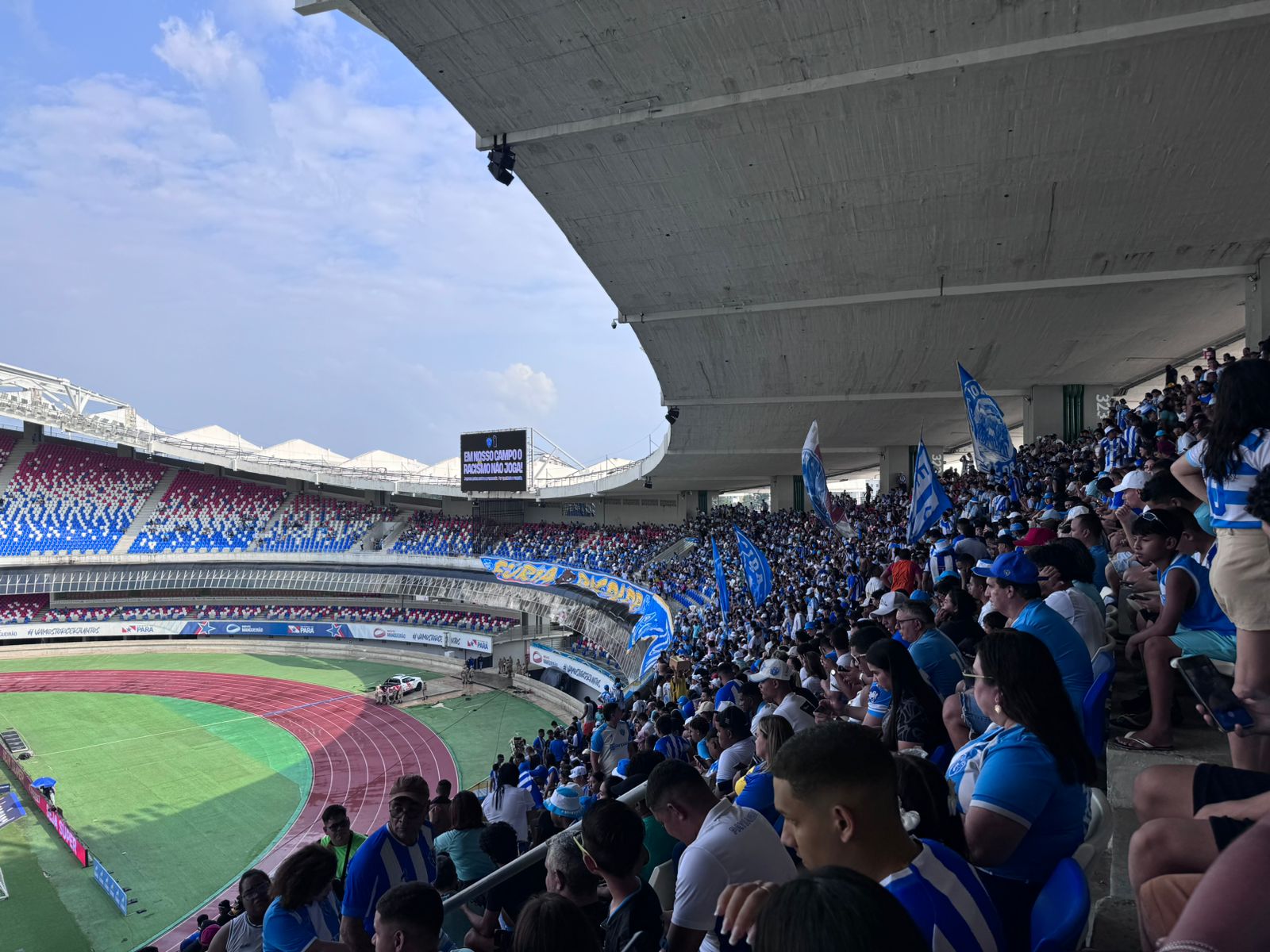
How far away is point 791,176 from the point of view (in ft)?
32.5

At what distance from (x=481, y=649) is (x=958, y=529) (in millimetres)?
24515

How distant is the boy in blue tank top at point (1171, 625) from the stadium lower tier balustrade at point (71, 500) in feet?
145

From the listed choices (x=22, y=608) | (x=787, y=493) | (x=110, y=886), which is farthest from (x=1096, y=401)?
(x=22, y=608)

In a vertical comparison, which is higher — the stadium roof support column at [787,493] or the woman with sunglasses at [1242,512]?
the stadium roof support column at [787,493]

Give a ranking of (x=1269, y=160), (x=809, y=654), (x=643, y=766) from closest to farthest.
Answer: (x=643, y=766) → (x=809, y=654) → (x=1269, y=160)

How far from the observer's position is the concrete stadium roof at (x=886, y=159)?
7.39 m

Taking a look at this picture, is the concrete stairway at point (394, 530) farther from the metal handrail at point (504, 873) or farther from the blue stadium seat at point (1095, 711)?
the blue stadium seat at point (1095, 711)

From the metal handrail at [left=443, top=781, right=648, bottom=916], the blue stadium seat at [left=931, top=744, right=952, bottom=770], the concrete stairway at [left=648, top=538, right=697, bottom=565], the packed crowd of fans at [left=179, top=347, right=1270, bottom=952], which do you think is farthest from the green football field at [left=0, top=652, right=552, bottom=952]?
the blue stadium seat at [left=931, top=744, right=952, bottom=770]

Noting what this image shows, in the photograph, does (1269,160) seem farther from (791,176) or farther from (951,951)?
(951,951)

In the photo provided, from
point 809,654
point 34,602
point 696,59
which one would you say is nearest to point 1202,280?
point 696,59

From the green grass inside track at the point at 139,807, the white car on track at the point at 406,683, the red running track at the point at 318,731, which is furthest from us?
the white car on track at the point at 406,683

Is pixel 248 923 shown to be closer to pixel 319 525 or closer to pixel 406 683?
pixel 406 683

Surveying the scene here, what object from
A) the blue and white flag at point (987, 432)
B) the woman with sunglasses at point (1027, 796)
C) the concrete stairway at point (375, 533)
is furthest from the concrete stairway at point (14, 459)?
→ the woman with sunglasses at point (1027, 796)

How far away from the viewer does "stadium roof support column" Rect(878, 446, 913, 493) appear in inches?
1043
